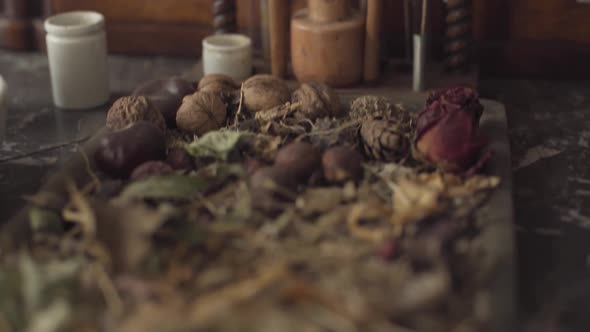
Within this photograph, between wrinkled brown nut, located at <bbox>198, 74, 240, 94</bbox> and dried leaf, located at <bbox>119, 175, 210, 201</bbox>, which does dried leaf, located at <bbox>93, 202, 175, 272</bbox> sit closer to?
dried leaf, located at <bbox>119, 175, 210, 201</bbox>

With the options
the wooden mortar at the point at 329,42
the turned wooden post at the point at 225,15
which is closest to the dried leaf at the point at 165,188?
the wooden mortar at the point at 329,42

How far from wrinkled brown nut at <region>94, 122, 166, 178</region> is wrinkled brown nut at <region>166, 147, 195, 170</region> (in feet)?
0.04

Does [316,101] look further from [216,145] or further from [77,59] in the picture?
[77,59]

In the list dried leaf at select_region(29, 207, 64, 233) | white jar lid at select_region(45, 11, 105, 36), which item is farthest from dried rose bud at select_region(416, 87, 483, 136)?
white jar lid at select_region(45, 11, 105, 36)

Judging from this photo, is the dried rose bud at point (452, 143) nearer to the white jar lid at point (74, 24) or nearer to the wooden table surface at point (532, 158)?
the wooden table surface at point (532, 158)

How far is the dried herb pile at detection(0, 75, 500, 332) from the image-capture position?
562mm

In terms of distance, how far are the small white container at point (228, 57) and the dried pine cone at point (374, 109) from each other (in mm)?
238

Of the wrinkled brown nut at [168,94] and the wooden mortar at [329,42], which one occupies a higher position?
the wooden mortar at [329,42]

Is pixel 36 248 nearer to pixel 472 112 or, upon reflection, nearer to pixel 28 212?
pixel 28 212

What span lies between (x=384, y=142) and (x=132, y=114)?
0.84 ft

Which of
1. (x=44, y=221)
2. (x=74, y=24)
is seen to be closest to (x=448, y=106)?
(x=44, y=221)

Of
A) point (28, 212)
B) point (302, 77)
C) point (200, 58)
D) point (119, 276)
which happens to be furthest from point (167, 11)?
point (119, 276)

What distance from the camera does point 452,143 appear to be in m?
0.78

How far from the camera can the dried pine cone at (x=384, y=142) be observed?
2.65 ft
